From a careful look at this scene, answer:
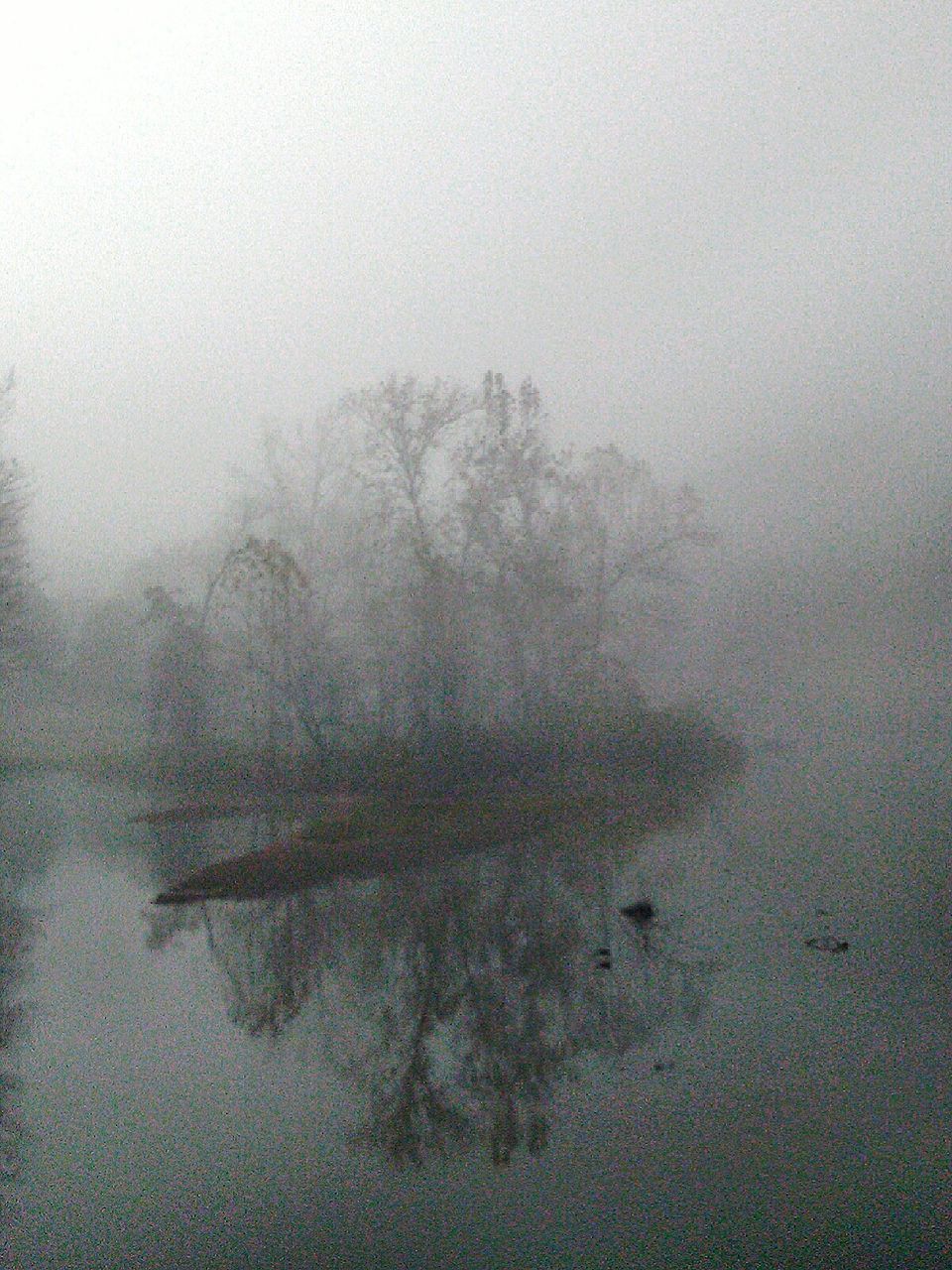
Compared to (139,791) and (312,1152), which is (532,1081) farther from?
(139,791)

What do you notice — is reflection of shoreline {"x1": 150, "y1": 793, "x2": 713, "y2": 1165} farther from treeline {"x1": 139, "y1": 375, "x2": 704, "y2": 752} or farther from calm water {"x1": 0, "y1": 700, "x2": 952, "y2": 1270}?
treeline {"x1": 139, "y1": 375, "x2": 704, "y2": 752}

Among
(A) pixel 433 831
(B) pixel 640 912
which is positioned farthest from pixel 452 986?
(A) pixel 433 831

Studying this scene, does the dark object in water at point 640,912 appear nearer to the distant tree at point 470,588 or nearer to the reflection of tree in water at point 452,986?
the reflection of tree in water at point 452,986

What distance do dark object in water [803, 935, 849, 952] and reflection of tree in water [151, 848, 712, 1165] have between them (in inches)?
76.1

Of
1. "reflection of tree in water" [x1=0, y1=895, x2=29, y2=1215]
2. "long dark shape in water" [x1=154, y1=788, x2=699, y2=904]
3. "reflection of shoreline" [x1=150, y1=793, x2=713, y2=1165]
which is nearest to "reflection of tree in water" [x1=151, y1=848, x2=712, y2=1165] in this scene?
"reflection of shoreline" [x1=150, y1=793, x2=713, y2=1165]

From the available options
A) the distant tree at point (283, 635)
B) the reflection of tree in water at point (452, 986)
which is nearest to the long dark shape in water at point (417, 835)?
the reflection of tree in water at point (452, 986)

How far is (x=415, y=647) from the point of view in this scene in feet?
166

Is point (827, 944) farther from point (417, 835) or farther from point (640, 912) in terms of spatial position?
point (417, 835)

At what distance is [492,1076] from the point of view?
13547 millimetres

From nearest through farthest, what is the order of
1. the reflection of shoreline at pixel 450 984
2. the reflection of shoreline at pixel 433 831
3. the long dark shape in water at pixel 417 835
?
the reflection of shoreline at pixel 450 984 < the long dark shape in water at pixel 417 835 < the reflection of shoreline at pixel 433 831

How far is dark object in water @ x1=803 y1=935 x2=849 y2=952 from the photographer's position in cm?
1872

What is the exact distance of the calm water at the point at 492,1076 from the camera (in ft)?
32.0

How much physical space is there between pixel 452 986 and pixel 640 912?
559 cm

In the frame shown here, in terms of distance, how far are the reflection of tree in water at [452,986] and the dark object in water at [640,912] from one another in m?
0.33
